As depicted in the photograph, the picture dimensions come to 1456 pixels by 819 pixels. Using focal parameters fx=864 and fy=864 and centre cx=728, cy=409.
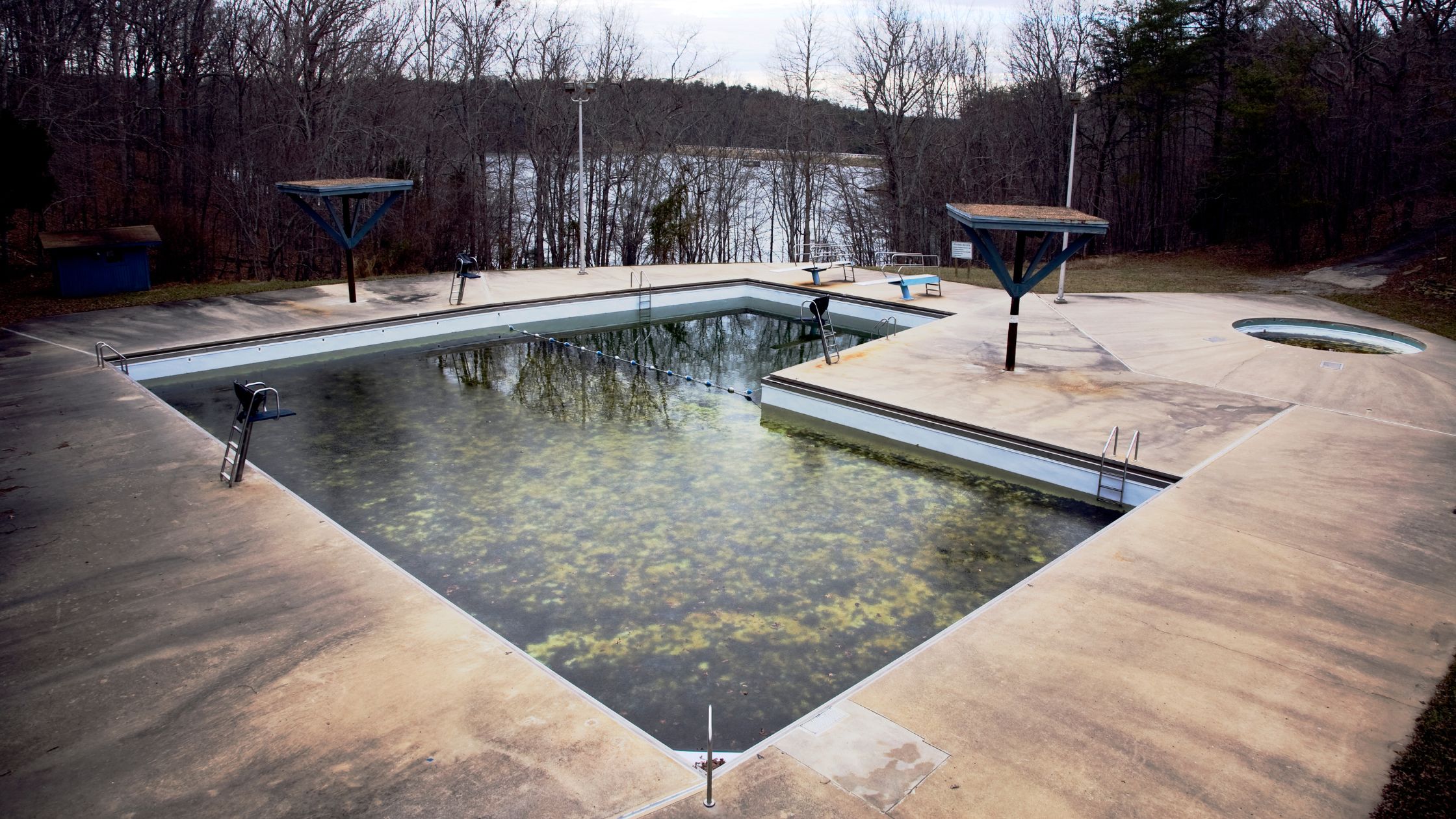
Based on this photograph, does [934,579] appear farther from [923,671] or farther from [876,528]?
[923,671]

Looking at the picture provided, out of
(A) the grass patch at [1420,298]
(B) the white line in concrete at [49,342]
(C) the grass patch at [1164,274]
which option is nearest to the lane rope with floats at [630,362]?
(B) the white line in concrete at [49,342]


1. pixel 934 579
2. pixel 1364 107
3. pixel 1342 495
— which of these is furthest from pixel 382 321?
pixel 1364 107

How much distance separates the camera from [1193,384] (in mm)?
10328

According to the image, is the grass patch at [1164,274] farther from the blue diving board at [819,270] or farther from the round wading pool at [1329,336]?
the round wading pool at [1329,336]

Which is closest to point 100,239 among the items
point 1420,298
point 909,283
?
point 909,283

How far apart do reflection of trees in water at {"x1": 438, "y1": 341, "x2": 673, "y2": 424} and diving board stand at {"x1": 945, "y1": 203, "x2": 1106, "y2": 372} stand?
4335 millimetres

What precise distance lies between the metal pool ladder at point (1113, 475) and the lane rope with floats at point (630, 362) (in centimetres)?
453

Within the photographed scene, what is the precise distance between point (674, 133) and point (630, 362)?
1713 cm

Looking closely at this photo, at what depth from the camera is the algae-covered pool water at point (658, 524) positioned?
5.21 meters

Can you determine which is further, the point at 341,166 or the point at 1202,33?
the point at 1202,33

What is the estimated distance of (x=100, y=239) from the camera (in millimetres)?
14570

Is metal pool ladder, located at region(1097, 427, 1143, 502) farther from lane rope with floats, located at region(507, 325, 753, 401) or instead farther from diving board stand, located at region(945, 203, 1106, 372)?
lane rope with floats, located at region(507, 325, 753, 401)

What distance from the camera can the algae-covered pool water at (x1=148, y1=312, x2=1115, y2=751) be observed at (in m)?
5.21

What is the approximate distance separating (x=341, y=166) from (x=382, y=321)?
34.0 feet
